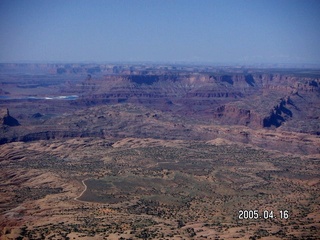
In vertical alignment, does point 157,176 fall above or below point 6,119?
below

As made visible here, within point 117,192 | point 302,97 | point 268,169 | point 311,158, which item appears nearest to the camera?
point 117,192

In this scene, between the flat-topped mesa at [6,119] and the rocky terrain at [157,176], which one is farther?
the flat-topped mesa at [6,119]

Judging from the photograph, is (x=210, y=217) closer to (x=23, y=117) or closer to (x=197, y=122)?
(x=197, y=122)

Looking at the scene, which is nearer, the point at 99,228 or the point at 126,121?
the point at 99,228

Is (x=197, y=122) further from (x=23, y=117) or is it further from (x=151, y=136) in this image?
(x=23, y=117)

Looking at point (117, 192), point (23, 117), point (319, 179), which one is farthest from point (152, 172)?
point (23, 117)

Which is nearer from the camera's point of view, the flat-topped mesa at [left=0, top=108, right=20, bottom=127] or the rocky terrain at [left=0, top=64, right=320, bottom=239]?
the rocky terrain at [left=0, top=64, right=320, bottom=239]

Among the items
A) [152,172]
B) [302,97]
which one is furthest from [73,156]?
[302,97]

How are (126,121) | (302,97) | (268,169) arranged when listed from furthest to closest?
(302,97) < (126,121) < (268,169)

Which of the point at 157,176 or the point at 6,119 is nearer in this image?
Answer: the point at 157,176
